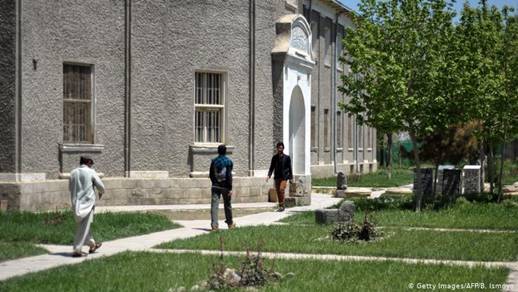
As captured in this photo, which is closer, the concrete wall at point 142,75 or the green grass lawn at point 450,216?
the green grass lawn at point 450,216

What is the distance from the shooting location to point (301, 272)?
12.1 meters

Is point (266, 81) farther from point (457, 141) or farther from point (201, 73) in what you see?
point (457, 141)

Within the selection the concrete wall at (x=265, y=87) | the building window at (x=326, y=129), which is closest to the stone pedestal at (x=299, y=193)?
the concrete wall at (x=265, y=87)

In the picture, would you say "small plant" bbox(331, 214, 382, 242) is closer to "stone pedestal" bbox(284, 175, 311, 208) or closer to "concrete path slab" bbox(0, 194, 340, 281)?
"concrete path slab" bbox(0, 194, 340, 281)

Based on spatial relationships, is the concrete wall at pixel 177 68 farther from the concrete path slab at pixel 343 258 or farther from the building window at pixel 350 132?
the building window at pixel 350 132

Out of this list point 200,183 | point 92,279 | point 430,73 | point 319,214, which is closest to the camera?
point 92,279

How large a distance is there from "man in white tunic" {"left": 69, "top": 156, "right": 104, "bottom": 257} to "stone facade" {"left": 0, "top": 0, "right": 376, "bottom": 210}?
563 centimetres

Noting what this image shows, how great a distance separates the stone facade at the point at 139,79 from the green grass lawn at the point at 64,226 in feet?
7.36

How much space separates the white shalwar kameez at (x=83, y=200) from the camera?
1439cm

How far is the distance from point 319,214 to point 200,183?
5.04 meters

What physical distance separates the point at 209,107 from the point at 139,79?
7.31 feet

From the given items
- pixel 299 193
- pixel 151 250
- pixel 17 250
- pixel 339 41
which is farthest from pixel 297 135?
pixel 339 41

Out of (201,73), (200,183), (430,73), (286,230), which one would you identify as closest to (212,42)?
(201,73)

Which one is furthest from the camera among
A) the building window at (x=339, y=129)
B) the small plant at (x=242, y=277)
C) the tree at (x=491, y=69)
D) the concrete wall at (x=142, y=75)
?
the building window at (x=339, y=129)
